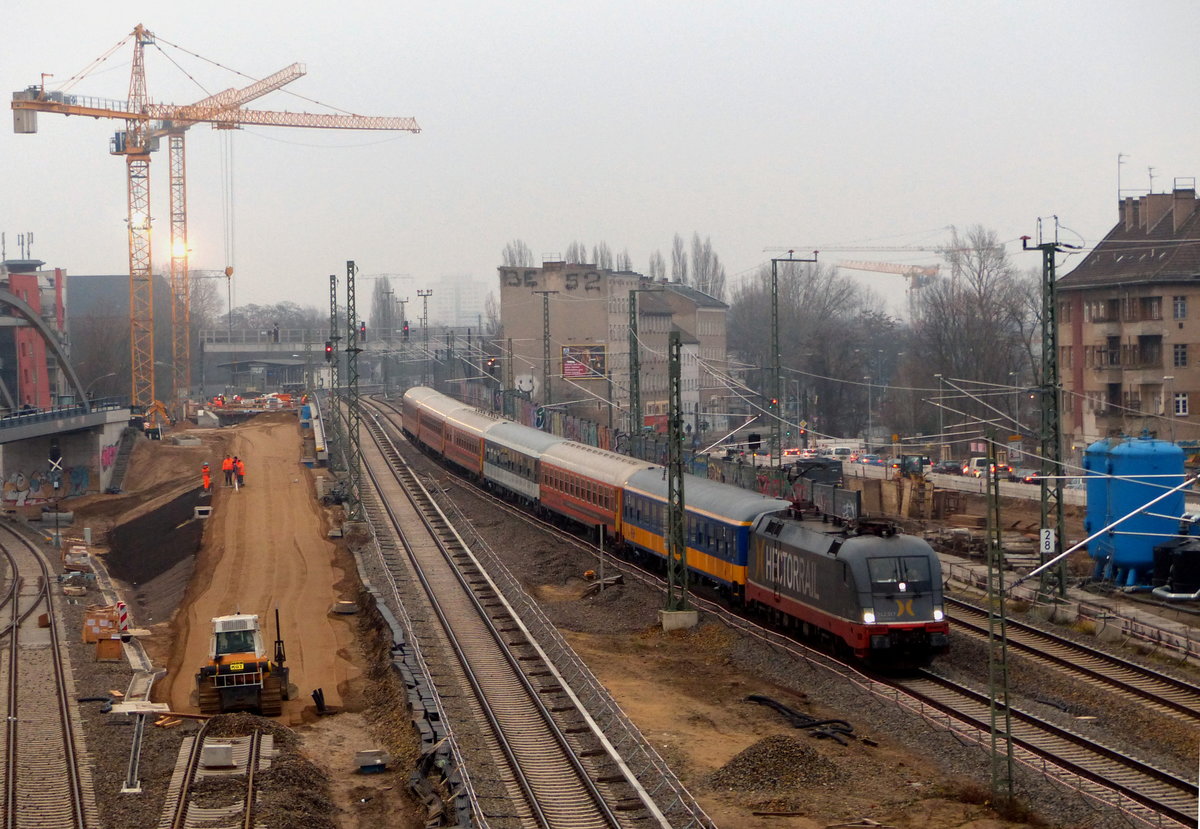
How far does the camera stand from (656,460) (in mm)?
52000

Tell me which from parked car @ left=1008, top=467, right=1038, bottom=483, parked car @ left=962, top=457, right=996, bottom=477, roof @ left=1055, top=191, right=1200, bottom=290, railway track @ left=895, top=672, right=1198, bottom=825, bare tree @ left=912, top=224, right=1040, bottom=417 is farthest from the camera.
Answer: bare tree @ left=912, top=224, right=1040, bottom=417

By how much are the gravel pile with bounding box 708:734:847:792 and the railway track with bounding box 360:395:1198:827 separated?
2815mm

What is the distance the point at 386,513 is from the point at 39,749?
30.5m

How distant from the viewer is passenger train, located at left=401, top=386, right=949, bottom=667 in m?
25.4

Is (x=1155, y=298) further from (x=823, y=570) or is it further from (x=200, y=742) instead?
(x=200, y=742)

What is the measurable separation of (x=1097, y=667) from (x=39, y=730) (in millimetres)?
20356

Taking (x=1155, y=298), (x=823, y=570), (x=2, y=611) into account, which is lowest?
(x=2, y=611)

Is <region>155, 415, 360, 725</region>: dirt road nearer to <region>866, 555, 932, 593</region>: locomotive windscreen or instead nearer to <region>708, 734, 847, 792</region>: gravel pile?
<region>708, 734, 847, 792</region>: gravel pile

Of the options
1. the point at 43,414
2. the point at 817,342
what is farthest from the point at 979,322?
the point at 43,414

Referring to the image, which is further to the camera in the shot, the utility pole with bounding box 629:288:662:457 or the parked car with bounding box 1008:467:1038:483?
the parked car with bounding box 1008:467:1038:483

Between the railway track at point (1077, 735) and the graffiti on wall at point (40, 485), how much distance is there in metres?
49.9

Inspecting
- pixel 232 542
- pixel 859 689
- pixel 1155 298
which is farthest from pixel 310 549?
pixel 1155 298

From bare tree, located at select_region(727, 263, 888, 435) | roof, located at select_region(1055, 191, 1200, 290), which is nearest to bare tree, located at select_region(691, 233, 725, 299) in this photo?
bare tree, located at select_region(727, 263, 888, 435)

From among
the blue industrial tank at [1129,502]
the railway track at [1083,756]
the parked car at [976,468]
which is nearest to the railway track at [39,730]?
the railway track at [1083,756]
